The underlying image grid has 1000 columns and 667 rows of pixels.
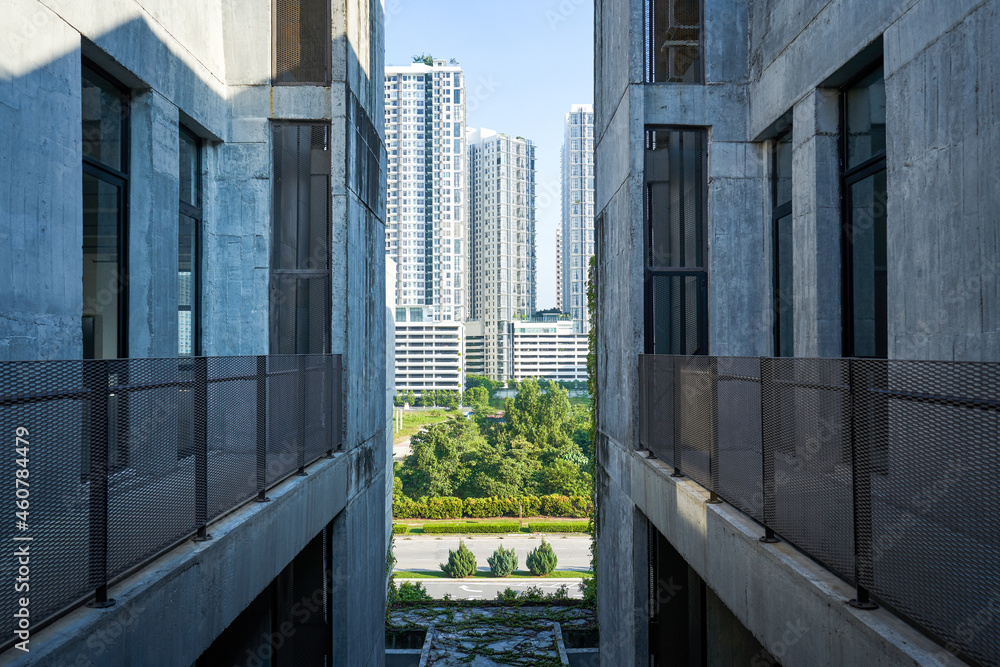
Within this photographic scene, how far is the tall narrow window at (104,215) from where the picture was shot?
303 inches

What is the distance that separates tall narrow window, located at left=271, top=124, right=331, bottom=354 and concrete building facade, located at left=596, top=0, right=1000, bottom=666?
15.3ft

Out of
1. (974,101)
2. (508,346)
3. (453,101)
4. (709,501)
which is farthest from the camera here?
(508,346)

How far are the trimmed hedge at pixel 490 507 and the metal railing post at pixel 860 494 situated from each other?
42.3m

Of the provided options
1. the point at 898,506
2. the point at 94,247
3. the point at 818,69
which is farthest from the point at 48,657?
the point at 818,69

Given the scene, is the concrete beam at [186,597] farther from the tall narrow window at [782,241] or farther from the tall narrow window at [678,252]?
the tall narrow window at [782,241]

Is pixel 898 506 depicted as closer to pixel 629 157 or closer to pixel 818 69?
pixel 818 69

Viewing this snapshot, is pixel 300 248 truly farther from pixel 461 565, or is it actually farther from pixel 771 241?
pixel 461 565

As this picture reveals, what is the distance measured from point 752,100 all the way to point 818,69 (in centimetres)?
221

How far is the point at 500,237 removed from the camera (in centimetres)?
9306

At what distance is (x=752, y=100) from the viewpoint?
34.6 feet

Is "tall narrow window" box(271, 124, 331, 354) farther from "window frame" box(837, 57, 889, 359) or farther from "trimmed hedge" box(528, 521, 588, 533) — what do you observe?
"trimmed hedge" box(528, 521, 588, 533)

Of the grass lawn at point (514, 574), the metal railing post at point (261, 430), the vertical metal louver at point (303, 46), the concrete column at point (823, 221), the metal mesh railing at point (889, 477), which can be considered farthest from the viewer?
the grass lawn at point (514, 574)

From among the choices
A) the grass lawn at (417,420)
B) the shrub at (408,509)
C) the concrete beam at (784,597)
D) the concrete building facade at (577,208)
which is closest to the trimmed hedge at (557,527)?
the shrub at (408,509)

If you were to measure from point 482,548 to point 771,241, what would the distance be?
3265 centimetres
